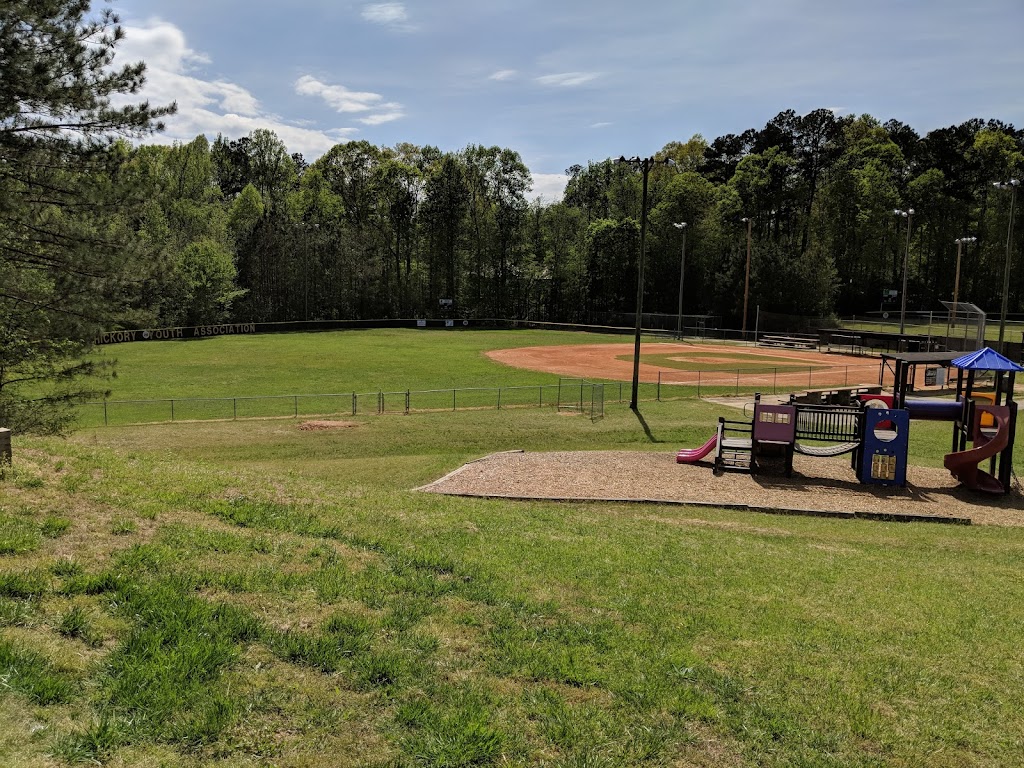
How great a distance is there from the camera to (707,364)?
171 feet

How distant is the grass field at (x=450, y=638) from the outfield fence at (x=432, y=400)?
17.4 metres

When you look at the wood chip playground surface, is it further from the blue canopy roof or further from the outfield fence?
the outfield fence

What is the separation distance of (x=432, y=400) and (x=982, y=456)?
73.2 feet

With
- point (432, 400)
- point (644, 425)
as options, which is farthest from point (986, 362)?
point (432, 400)

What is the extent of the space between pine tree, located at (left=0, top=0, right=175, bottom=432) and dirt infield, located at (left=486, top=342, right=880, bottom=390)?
29493mm

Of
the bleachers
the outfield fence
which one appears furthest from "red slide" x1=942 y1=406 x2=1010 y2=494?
the bleachers

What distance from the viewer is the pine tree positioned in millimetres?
15062

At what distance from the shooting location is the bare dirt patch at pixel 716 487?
1611 cm

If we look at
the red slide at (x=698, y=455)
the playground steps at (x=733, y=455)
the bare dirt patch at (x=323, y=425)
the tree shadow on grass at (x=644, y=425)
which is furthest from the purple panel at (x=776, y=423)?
the bare dirt patch at (x=323, y=425)

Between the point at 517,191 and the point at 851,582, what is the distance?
324 ft

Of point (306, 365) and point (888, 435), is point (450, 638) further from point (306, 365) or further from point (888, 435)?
point (306, 365)

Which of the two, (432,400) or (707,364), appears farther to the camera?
(707,364)

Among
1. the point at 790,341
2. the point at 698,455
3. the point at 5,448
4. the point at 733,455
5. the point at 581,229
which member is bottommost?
the point at 698,455

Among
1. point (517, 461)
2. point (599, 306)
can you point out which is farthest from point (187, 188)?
point (517, 461)
